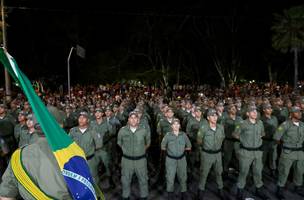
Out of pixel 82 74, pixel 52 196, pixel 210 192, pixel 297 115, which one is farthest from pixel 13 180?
pixel 82 74

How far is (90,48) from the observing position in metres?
44.0

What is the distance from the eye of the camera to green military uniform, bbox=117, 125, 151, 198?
795 cm

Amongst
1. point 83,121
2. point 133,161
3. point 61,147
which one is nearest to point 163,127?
point 133,161

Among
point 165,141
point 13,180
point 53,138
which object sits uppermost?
point 53,138

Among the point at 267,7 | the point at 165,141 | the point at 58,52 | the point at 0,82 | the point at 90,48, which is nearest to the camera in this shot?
the point at 165,141

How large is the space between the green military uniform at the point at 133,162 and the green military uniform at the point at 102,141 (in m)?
0.79

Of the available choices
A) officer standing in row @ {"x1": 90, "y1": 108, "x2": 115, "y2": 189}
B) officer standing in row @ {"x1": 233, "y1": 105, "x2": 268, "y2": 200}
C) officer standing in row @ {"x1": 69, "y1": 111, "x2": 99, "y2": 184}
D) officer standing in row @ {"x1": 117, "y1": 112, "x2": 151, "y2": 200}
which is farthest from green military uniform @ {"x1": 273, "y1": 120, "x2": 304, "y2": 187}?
officer standing in row @ {"x1": 69, "y1": 111, "x2": 99, "y2": 184}

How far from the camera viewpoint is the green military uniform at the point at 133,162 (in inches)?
313

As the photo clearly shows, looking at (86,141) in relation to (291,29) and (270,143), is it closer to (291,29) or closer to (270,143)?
(270,143)

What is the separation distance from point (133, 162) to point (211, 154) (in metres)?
1.80

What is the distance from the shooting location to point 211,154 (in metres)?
8.41

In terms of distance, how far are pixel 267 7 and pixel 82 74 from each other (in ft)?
Result: 72.1

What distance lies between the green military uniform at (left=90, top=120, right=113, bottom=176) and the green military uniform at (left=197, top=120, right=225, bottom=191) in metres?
2.44

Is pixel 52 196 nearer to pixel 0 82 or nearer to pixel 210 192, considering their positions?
pixel 210 192
